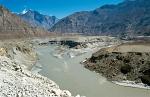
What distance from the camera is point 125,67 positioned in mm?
50750

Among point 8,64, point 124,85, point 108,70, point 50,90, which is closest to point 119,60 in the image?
point 108,70

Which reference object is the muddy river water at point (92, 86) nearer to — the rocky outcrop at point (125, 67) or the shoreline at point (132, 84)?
the shoreline at point (132, 84)

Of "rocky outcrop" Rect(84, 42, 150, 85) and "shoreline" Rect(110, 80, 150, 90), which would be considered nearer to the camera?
"shoreline" Rect(110, 80, 150, 90)

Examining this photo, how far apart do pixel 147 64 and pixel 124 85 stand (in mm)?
6380

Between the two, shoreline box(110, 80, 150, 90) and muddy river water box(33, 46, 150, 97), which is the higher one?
shoreline box(110, 80, 150, 90)

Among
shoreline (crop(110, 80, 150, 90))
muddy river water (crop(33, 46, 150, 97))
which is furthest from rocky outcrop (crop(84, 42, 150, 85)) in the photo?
muddy river water (crop(33, 46, 150, 97))

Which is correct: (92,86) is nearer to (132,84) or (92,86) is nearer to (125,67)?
(132,84)

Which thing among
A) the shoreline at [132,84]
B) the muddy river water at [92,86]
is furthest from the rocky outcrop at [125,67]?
the muddy river water at [92,86]

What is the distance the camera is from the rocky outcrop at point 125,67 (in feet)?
152

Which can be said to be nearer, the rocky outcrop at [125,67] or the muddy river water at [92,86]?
the muddy river water at [92,86]

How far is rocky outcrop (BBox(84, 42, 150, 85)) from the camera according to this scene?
1823 inches

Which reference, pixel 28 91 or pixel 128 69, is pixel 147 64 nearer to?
pixel 128 69

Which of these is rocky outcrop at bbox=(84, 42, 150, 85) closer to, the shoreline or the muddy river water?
the shoreline

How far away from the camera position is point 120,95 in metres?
38.0
